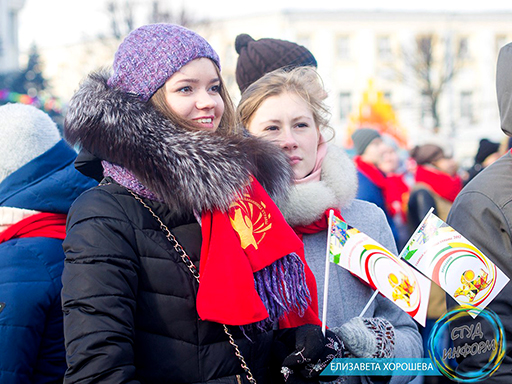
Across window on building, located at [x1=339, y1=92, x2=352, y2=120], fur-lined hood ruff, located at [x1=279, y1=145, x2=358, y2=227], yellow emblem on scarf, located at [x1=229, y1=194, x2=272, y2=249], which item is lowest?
window on building, located at [x1=339, y1=92, x2=352, y2=120]

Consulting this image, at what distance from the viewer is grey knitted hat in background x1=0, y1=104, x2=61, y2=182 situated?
2.45m

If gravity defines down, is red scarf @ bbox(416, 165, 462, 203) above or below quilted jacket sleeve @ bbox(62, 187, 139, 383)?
below

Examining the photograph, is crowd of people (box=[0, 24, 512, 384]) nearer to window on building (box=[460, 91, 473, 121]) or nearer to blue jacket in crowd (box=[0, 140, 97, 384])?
blue jacket in crowd (box=[0, 140, 97, 384])

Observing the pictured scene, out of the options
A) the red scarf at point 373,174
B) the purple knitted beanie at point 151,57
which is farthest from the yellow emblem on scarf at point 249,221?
the red scarf at point 373,174

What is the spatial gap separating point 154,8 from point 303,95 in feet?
61.1

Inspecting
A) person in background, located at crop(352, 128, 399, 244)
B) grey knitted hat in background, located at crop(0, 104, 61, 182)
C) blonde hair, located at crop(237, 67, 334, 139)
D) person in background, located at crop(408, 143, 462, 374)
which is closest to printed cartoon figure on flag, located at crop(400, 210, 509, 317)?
blonde hair, located at crop(237, 67, 334, 139)

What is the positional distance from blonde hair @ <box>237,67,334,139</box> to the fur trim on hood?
76 centimetres

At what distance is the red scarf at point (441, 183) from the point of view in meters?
5.46

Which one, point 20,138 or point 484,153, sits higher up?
point 20,138

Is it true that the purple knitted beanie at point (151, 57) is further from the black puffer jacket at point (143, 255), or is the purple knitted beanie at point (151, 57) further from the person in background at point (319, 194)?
the person in background at point (319, 194)

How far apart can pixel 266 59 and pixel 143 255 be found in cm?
175

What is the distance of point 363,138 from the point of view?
6.13 m

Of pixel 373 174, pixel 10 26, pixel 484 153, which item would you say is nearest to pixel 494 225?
pixel 373 174

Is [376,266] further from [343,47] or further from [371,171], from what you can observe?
[343,47]
